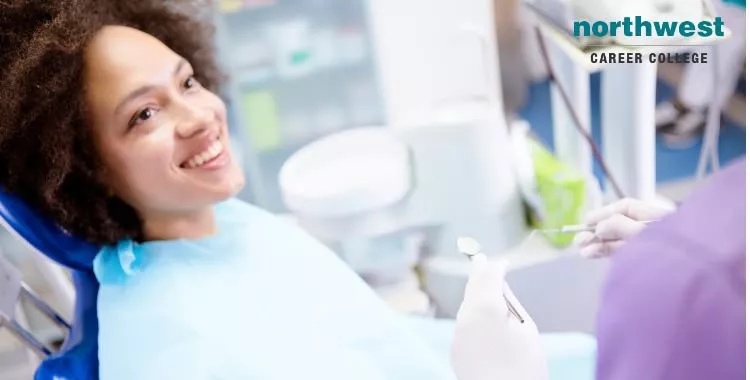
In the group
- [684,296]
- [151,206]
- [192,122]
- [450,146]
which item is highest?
[684,296]

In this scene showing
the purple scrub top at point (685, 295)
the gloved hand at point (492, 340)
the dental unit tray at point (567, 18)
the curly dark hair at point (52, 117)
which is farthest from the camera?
the curly dark hair at point (52, 117)

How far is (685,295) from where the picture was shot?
1.44ft

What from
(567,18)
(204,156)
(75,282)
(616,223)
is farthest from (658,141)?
(75,282)

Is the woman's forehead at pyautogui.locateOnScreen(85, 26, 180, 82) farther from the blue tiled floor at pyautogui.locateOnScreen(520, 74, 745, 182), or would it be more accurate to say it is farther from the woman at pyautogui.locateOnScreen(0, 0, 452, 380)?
the blue tiled floor at pyautogui.locateOnScreen(520, 74, 745, 182)

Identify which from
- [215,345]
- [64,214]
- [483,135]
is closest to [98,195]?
[64,214]

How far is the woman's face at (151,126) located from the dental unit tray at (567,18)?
45 centimetres

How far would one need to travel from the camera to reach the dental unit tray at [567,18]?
0.76 m

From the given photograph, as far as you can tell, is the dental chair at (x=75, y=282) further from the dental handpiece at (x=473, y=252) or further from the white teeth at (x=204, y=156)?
the dental handpiece at (x=473, y=252)

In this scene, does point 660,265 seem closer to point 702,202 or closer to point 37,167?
point 702,202

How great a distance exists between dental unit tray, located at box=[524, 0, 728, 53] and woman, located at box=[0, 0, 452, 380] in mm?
448

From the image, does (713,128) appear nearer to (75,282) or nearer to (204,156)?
(204,156)

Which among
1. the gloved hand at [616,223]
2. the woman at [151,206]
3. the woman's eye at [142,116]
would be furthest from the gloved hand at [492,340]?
the woman's eye at [142,116]

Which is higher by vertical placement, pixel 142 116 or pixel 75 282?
pixel 142 116

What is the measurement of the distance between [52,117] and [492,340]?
2.15 ft
